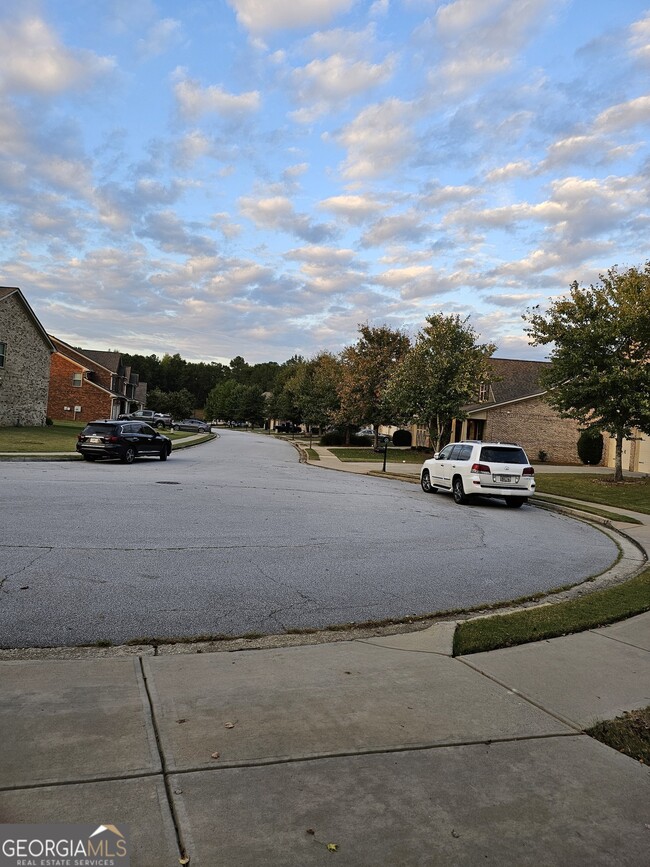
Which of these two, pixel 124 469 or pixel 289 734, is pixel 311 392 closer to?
pixel 124 469

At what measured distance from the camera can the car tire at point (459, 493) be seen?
17.8 m

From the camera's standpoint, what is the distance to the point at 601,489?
2294 centimetres

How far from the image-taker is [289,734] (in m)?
3.71

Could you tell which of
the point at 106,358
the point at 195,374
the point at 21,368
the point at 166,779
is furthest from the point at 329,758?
the point at 195,374

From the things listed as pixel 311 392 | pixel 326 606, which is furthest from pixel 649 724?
pixel 311 392

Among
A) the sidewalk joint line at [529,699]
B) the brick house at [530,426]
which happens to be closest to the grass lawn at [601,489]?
the brick house at [530,426]

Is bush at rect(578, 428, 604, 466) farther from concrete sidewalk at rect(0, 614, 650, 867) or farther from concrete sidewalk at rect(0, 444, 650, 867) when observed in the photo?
concrete sidewalk at rect(0, 614, 650, 867)

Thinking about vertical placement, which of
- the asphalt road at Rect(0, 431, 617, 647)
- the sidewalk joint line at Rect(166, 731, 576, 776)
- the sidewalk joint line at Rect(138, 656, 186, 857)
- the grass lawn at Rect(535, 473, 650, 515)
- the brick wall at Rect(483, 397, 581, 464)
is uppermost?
the brick wall at Rect(483, 397, 581, 464)

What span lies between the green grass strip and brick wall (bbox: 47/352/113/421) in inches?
2385

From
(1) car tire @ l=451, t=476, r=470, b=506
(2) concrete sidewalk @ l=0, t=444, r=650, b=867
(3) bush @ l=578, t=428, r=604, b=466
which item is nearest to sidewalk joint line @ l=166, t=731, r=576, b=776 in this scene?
(2) concrete sidewalk @ l=0, t=444, r=650, b=867

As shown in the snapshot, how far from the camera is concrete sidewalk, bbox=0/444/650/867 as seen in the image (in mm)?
2816

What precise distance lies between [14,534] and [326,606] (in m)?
4.94

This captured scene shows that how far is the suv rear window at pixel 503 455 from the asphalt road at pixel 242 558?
5.77 ft

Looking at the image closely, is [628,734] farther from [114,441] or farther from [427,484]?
[114,441]
